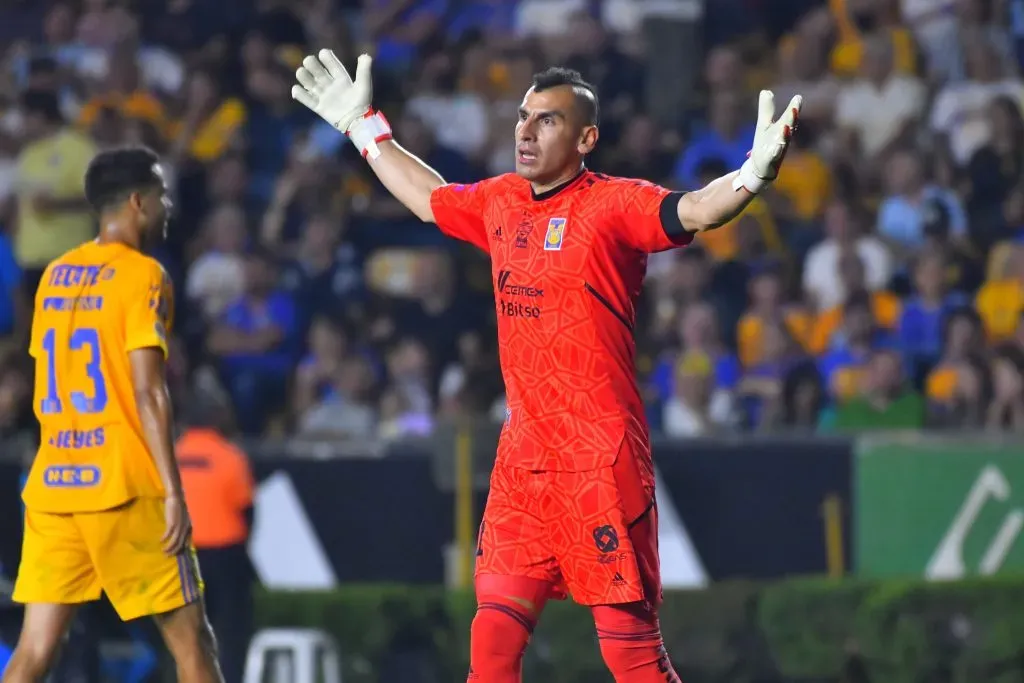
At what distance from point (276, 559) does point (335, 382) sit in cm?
170

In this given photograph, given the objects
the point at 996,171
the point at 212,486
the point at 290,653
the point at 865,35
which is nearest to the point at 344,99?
the point at 212,486

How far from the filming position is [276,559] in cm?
1076

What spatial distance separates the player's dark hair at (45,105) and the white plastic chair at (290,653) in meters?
4.59

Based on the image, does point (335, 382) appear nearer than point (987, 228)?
Yes

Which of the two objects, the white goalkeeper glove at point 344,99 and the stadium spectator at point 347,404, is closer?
the white goalkeeper glove at point 344,99

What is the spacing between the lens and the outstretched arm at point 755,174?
18.5 ft

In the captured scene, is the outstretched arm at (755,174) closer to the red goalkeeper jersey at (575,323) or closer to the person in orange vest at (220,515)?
the red goalkeeper jersey at (575,323)

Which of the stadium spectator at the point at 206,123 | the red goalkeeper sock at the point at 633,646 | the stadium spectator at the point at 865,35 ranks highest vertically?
the stadium spectator at the point at 865,35

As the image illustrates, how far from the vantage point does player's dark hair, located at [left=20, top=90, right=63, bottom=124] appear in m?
13.1

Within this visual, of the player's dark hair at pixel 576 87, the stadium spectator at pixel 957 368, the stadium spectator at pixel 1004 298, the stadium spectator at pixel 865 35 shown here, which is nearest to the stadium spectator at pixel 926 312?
the stadium spectator at pixel 957 368

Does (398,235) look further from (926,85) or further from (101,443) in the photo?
(101,443)

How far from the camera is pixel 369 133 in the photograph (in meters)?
6.73

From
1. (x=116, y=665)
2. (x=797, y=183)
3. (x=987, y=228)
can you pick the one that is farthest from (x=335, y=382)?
(x=987, y=228)

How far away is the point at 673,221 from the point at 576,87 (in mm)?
672
